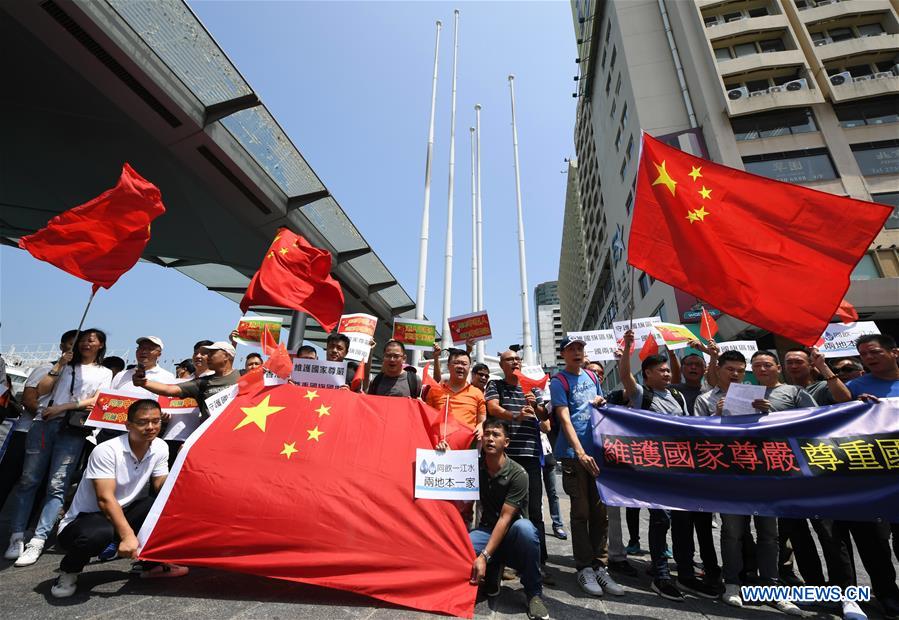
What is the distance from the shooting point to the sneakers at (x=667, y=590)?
3.15 m

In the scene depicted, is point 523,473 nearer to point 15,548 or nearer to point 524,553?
point 524,553

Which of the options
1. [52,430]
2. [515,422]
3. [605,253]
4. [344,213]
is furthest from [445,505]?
[605,253]

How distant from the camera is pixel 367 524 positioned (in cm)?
302

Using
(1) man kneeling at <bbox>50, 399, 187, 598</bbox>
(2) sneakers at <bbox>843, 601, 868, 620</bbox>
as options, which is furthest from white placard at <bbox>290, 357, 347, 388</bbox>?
(2) sneakers at <bbox>843, 601, 868, 620</bbox>

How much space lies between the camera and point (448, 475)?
10.6ft

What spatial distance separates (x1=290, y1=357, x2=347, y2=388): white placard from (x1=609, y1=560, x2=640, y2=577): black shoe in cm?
294

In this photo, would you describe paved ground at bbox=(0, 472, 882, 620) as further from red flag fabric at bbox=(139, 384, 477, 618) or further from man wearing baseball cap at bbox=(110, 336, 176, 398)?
man wearing baseball cap at bbox=(110, 336, 176, 398)

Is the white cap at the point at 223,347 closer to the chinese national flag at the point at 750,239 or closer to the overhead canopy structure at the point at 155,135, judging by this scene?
the chinese national flag at the point at 750,239

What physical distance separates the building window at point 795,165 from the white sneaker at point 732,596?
23228 millimetres

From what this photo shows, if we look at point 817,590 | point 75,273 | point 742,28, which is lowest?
point 817,590

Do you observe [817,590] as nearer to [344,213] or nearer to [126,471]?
[126,471]

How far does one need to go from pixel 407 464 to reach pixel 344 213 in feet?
38.5

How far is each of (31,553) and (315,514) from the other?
256 centimetres

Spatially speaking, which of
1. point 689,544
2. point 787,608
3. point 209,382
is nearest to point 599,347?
point 689,544
